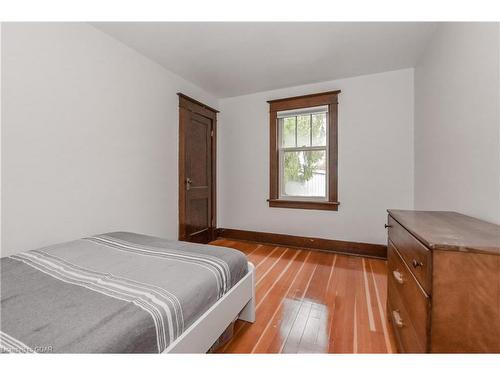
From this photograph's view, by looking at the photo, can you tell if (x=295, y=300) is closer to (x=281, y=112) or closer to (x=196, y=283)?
(x=196, y=283)

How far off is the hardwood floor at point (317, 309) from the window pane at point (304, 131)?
1801 mm

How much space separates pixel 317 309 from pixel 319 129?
2583mm

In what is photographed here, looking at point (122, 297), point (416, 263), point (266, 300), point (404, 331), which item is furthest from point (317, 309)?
point (122, 297)

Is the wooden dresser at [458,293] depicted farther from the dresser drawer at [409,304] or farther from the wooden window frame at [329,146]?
the wooden window frame at [329,146]

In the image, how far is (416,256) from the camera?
1.00 m

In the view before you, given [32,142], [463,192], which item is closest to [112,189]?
[32,142]

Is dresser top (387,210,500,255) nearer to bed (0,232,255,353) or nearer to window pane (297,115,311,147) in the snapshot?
bed (0,232,255,353)

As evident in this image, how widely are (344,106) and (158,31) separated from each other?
254 centimetres

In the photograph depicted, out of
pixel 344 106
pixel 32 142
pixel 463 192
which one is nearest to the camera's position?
pixel 463 192

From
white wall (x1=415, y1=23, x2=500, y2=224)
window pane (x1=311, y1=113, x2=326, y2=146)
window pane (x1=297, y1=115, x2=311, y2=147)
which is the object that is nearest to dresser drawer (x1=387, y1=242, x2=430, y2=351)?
white wall (x1=415, y1=23, x2=500, y2=224)

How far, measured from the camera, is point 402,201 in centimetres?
300

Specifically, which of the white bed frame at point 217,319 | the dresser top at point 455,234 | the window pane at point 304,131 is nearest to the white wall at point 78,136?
the white bed frame at point 217,319

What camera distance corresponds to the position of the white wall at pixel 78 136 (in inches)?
65.4
